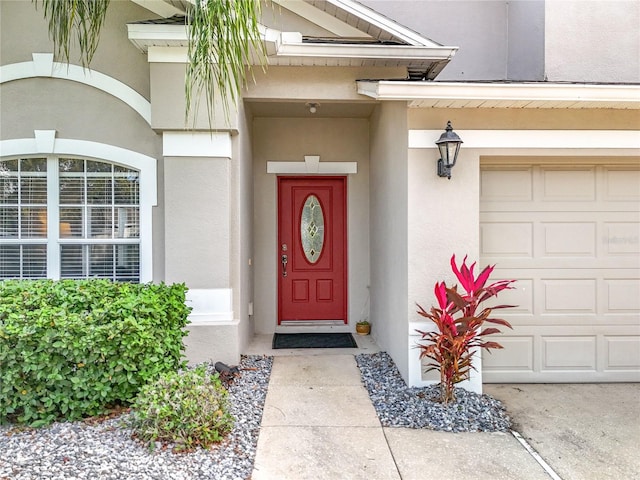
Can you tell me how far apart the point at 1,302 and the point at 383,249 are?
3.92m

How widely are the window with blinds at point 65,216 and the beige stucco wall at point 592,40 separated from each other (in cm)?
530

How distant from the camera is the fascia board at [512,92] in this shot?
12.5ft

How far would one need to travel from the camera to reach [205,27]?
2668 mm

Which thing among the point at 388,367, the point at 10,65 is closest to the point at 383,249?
the point at 388,367

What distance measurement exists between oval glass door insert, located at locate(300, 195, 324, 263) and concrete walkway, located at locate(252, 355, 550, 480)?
101 inches

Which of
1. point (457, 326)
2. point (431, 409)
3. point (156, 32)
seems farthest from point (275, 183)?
point (431, 409)

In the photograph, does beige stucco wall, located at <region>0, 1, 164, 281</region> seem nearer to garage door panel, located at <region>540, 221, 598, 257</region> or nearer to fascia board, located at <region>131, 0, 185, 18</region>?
fascia board, located at <region>131, 0, 185, 18</region>

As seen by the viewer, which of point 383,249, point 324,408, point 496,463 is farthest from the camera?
point 383,249

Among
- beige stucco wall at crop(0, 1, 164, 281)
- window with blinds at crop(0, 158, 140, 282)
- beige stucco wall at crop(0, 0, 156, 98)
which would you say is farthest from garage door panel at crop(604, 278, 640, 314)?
beige stucco wall at crop(0, 0, 156, 98)

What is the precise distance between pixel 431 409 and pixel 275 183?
3.80 metres

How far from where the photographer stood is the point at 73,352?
3000mm

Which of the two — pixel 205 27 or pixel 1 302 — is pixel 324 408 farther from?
pixel 205 27

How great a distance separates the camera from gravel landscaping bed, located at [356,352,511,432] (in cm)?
342

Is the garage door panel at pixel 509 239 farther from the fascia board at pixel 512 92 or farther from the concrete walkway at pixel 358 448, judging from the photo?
the concrete walkway at pixel 358 448
